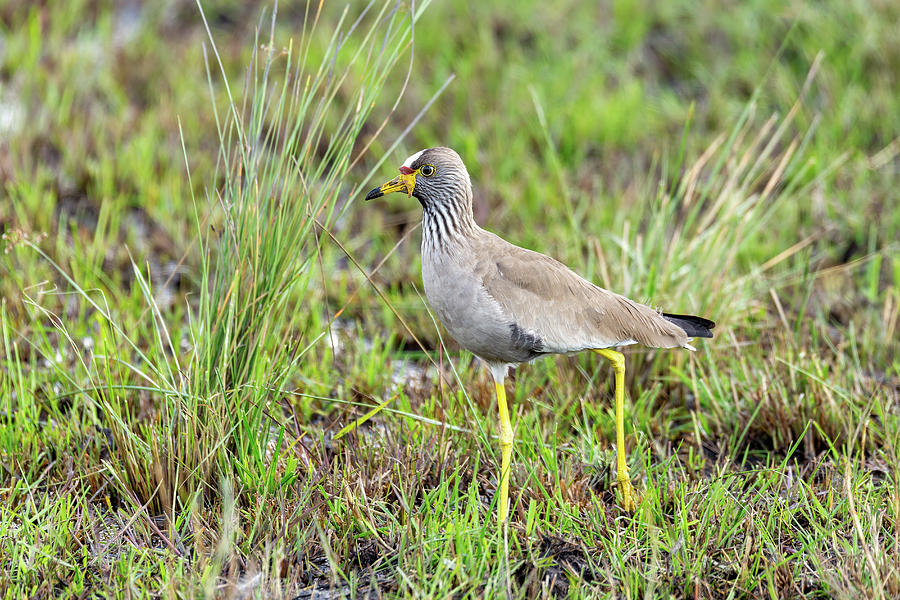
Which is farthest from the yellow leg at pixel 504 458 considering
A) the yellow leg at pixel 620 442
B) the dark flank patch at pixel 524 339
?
the yellow leg at pixel 620 442

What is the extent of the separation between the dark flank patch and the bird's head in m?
0.48

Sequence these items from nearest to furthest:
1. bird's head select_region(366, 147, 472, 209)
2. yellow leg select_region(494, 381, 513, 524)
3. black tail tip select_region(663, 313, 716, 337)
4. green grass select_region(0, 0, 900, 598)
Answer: green grass select_region(0, 0, 900, 598)
yellow leg select_region(494, 381, 513, 524)
bird's head select_region(366, 147, 472, 209)
black tail tip select_region(663, 313, 716, 337)

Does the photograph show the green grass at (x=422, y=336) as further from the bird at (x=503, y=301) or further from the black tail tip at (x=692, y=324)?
the black tail tip at (x=692, y=324)

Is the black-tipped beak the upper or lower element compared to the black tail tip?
upper

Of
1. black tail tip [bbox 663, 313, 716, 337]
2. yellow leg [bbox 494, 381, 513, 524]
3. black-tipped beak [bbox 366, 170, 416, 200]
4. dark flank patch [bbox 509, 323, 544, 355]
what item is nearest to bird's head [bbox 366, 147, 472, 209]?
black-tipped beak [bbox 366, 170, 416, 200]

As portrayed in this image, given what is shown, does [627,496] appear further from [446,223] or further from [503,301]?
[446,223]

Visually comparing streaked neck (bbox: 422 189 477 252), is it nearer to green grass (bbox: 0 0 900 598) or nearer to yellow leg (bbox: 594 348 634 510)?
green grass (bbox: 0 0 900 598)

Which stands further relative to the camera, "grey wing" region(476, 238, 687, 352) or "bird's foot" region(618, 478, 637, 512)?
"bird's foot" region(618, 478, 637, 512)

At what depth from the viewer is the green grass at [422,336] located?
2992 mm

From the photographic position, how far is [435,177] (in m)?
3.28

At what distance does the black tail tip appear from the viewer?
11.5 ft

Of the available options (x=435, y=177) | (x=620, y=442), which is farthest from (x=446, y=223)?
(x=620, y=442)

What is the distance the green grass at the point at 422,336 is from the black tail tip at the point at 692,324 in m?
0.42

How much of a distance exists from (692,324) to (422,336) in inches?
57.1
